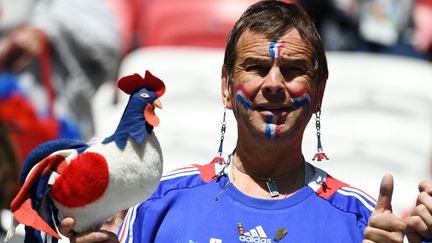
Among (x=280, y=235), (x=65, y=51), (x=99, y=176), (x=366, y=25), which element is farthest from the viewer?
(x=366, y=25)

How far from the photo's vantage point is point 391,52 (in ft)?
24.3

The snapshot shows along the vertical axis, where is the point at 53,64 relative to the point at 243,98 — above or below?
below

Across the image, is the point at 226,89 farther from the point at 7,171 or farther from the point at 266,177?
the point at 7,171

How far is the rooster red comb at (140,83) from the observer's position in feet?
7.88

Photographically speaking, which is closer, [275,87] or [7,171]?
[275,87]

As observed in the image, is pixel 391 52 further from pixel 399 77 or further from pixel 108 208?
pixel 108 208

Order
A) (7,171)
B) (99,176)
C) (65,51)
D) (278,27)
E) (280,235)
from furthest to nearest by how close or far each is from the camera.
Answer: (65,51) < (7,171) < (278,27) < (280,235) < (99,176)

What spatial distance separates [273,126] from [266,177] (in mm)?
164

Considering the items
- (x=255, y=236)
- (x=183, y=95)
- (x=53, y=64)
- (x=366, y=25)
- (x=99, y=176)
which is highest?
(x=99, y=176)

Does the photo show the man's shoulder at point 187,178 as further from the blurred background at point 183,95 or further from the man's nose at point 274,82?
the blurred background at point 183,95

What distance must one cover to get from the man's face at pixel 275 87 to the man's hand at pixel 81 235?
1.40 ft

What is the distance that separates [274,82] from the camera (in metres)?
2.54

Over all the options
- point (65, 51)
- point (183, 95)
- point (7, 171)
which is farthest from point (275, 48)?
point (183, 95)

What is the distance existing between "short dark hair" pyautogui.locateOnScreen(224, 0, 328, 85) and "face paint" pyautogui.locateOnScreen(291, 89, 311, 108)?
56mm
